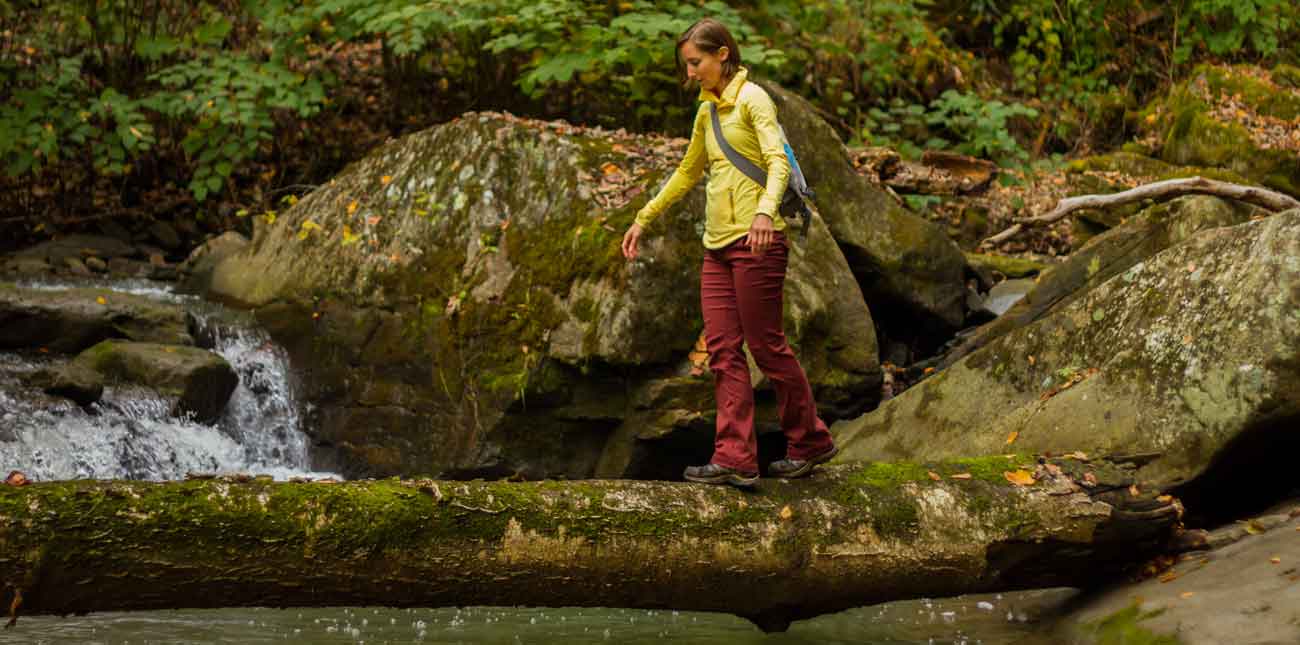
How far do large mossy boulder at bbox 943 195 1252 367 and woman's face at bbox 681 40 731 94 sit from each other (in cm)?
391

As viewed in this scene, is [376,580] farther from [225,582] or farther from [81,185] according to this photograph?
[81,185]

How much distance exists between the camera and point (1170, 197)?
9.27 metres

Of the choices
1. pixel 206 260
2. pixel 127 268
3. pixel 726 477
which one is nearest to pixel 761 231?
pixel 726 477

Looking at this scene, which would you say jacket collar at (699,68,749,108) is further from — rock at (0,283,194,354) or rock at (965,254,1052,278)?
rock at (965,254,1052,278)

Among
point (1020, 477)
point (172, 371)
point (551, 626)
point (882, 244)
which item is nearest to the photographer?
point (1020, 477)

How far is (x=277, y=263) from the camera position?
380 inches

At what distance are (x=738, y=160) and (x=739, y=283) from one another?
1.64 ft

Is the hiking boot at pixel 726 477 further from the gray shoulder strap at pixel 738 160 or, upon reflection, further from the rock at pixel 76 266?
the rock at pixel 76 266

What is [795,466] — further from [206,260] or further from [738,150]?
[206,260]

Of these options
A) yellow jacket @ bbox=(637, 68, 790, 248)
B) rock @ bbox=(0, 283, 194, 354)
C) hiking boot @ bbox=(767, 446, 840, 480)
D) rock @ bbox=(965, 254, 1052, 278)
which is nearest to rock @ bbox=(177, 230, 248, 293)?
rock @ bbox=(0, 283, 194, 354)

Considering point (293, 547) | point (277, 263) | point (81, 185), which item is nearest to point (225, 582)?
point (293, 547)

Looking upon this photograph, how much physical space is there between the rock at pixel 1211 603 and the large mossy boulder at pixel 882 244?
432cm

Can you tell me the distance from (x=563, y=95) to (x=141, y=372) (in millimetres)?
6624

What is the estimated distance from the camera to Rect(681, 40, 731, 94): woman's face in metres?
Answer: 4.64
